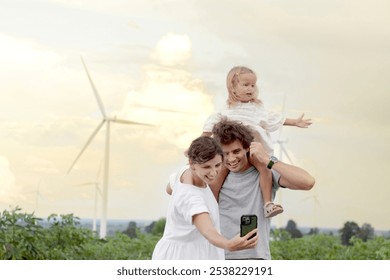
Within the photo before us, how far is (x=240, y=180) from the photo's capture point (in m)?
3.96

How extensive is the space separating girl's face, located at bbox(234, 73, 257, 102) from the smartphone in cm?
68

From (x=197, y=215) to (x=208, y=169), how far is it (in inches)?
7.5

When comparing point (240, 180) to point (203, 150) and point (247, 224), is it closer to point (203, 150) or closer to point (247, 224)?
point (247, 224)

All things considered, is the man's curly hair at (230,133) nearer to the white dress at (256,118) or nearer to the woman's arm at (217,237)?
the white dress at (256,118)

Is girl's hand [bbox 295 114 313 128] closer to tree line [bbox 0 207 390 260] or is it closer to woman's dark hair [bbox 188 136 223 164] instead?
woman's dark hair [bbox 188 136 223 164]

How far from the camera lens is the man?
151 inches

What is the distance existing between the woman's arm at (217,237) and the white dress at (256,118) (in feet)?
2.15

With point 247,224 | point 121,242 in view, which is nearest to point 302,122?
point 247,224

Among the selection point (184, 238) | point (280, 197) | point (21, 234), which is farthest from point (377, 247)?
point (184, 238)

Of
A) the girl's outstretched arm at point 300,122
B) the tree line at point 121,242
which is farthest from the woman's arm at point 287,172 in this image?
the tree line at point 121,242

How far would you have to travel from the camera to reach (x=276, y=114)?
170 inches

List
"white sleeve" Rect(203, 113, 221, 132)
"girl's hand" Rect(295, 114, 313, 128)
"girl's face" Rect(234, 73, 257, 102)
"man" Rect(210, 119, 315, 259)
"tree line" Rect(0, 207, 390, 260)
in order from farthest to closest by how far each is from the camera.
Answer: "tree line" Rect(0, 207, 390, 260) → "girl's hand" Rect(295, 114, 313, 128) → "girl's face" Rect(234, 73, 257, 102) → "white sleeve" Rect(203, 113, 221, 132) → "man" Rect(210, 119, 315, 259)

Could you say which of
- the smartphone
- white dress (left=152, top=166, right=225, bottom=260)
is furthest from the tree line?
the smartphone
